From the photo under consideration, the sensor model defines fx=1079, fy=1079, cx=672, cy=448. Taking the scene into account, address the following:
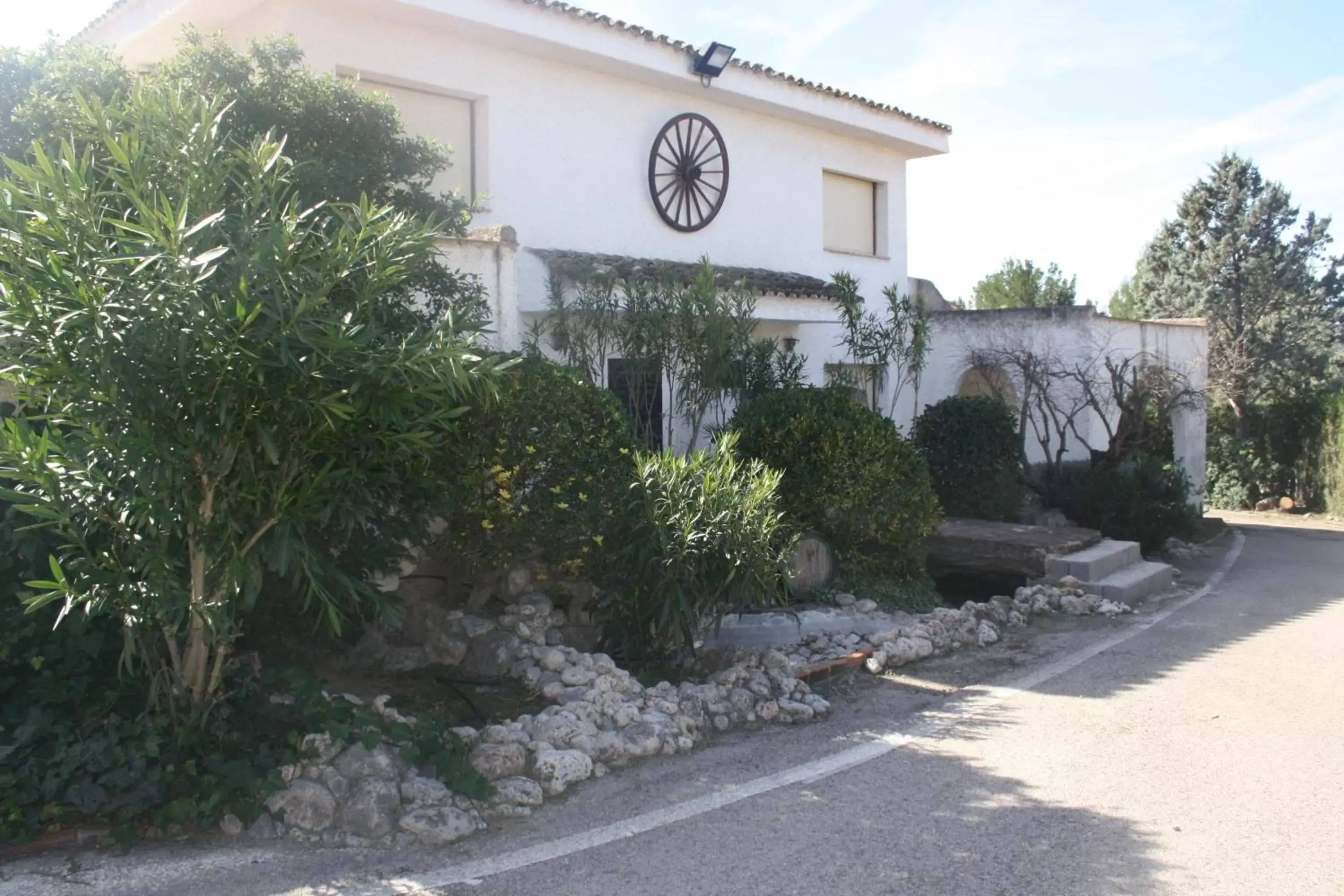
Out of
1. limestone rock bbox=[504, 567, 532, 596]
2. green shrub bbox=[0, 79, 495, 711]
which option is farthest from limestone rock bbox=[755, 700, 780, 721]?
green shrub bbox=[0, 79, 495, 711]

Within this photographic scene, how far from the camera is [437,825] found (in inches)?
183

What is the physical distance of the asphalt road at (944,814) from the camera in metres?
4.26

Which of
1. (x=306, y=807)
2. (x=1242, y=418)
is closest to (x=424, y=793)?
(x=306, y=807)

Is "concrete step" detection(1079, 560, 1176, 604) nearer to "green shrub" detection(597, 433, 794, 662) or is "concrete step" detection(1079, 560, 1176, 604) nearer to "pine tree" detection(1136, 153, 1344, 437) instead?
"green shrub" detection(597, 433, 794, 662)

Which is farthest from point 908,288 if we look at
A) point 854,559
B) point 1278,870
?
point 1278,870

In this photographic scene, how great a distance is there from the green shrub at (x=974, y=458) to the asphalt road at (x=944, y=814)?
5.47 m

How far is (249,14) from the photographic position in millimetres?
10086

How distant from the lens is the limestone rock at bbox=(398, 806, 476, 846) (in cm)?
463

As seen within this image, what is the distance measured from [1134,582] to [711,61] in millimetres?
7626

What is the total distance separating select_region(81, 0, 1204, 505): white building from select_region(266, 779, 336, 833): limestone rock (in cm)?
446

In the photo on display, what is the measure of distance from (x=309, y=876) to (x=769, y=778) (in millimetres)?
2267

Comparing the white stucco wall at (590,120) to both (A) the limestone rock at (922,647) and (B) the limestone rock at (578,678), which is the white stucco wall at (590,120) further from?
(A) the limestone rock at (922,647)

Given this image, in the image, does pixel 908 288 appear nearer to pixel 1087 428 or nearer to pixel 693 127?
pixel 1087 428

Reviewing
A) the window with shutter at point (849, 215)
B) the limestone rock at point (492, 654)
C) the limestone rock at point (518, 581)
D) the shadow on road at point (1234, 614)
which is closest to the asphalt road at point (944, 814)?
the shadow on road at point (1234, 614)
